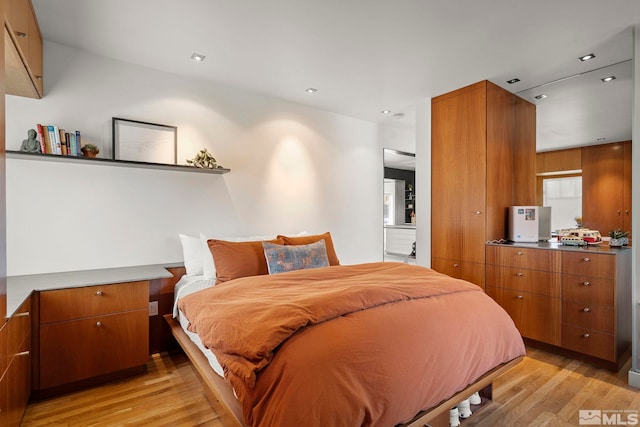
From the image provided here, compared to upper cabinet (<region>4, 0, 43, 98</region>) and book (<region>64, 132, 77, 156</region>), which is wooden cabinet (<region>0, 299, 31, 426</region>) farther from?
upper cabinet (<region>4, 0, 43, 98</region>)

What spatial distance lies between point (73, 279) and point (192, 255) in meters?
0.88

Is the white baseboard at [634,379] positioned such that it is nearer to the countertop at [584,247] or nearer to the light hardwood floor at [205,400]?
the light hardwood floor at [205,400]

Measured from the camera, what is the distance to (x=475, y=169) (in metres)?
3.41

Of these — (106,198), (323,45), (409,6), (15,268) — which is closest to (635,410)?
(409,6)

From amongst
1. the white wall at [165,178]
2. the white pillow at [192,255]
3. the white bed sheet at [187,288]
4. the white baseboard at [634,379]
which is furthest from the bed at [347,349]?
the white wall at [165,178]

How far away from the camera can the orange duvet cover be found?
1.31 m

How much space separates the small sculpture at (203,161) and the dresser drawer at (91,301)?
1.24 meters

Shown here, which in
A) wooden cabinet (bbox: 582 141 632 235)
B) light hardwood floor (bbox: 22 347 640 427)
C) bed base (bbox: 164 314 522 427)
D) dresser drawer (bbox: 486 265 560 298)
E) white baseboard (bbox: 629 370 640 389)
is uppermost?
wooden cabinet (bbox: 582 141 632 235)

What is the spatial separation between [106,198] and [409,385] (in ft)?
9.14

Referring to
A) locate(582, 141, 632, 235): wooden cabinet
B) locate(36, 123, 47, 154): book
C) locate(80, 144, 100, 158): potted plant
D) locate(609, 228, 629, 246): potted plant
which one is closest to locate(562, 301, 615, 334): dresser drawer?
locate(609, 228, 629, 246): potted plant

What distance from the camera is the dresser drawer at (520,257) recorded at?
295cm

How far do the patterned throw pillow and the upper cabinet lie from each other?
1.99 metres

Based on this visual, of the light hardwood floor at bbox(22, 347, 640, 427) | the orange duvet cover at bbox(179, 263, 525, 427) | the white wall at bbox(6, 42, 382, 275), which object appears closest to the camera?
the orange duvet cover at bbox(179, 263, 525, 427)

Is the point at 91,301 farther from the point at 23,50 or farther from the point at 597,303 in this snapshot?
the point at 597,303
